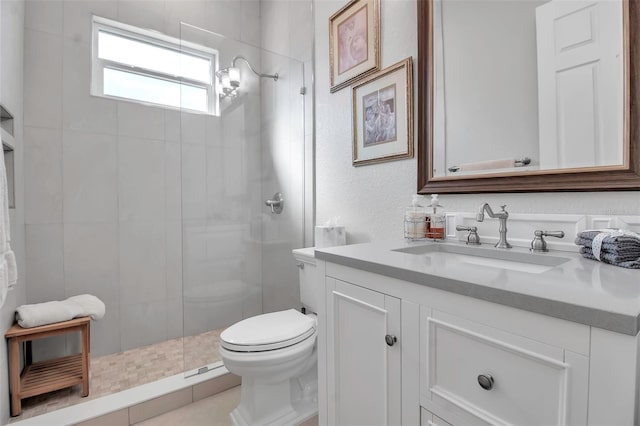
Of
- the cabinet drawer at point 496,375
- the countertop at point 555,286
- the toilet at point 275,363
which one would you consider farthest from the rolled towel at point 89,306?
the cabinet drawer at point 496,375

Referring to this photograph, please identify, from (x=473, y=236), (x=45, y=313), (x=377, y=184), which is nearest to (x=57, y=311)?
(x=45, y=313)

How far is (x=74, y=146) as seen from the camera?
1.98 meters

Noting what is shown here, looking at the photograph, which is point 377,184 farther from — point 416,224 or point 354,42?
point 354,42

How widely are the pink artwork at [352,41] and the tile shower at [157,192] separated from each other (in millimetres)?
346

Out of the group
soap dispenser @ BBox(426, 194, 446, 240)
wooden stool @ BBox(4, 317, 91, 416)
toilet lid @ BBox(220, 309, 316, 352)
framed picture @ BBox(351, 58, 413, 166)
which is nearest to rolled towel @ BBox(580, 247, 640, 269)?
soap dispenser @ BBox(426, 194, 446, 240)

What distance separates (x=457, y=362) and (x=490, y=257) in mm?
487

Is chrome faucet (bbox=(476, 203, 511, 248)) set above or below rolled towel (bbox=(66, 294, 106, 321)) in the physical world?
above

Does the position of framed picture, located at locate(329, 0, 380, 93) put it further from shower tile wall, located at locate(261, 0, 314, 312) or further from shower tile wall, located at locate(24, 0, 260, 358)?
shower tile wall, located at locate(24, 0, 260, 358)

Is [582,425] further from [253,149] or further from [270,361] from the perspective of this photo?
[253,149]

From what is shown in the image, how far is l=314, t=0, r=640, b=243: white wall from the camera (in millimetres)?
967

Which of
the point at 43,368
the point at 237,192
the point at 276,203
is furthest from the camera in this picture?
the point at 276,203

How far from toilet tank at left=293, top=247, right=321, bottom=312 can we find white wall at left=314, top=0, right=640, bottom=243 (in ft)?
0.88

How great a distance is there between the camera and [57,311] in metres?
1.65

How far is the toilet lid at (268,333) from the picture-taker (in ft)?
4.32
